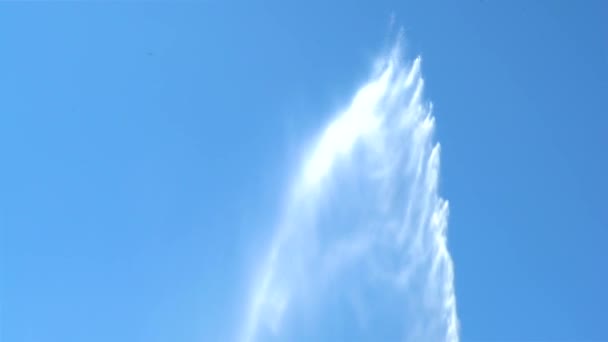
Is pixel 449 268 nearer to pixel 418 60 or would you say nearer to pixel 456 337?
pixel 456 337

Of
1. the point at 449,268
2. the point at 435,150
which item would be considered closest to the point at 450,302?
the point at 449,268

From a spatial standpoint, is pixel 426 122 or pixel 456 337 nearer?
pixel 456 337

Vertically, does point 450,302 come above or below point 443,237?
below

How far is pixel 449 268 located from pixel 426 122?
589 cm

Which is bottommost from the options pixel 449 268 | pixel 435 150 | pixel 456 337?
pixel 456 337

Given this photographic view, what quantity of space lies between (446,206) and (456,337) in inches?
196

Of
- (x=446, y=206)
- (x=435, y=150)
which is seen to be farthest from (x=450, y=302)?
(x=435, y=150)

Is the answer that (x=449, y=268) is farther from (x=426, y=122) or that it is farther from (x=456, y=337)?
(x=426, y=122)

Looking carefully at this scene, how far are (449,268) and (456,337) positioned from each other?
2.57 m

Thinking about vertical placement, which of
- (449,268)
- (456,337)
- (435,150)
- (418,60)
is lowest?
(456,337)

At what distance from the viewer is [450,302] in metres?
29.0

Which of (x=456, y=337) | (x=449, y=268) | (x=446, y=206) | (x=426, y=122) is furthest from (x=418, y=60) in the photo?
(x=456, y=337)

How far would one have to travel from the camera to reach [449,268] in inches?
1149

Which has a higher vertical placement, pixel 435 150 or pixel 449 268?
pixel 435 150
